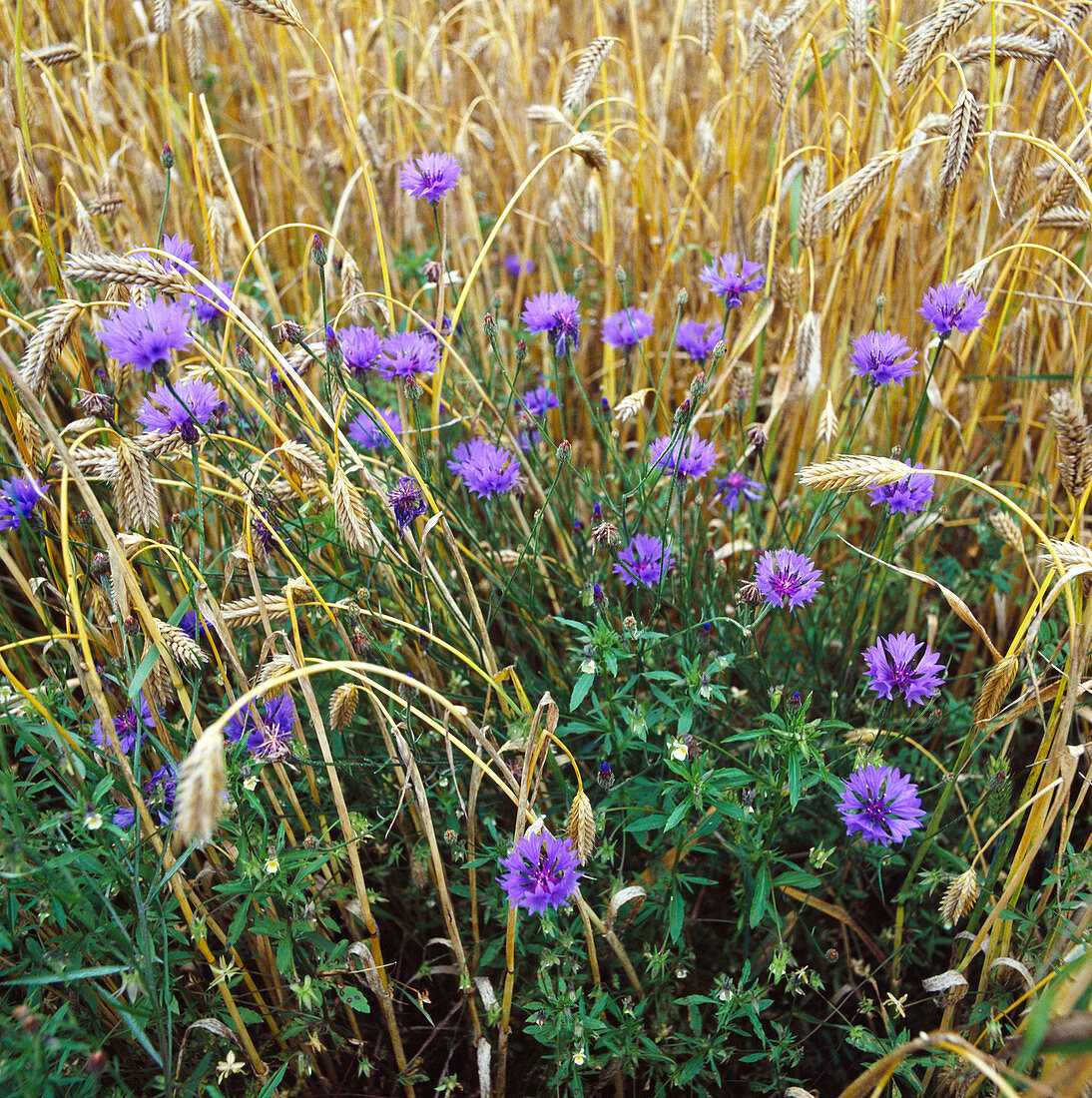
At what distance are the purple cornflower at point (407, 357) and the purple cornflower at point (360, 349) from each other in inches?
0.7

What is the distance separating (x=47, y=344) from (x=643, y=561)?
124cm

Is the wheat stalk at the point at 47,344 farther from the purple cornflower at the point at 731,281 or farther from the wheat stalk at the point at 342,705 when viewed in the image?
the purple cornflower at the point at 731,281

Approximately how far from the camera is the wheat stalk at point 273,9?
69.4 inches

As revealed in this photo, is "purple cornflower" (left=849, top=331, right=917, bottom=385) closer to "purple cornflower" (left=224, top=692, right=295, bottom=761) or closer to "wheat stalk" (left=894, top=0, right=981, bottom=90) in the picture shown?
"wheat stalk" (left=894, top=0, right=981, bottom=90)

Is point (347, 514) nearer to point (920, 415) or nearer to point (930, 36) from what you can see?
point (920, 415)

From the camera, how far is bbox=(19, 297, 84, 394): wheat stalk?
1.43 metres

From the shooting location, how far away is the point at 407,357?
1.94 meters

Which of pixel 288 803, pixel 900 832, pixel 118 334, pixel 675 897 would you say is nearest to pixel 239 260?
A: pixel 118 334

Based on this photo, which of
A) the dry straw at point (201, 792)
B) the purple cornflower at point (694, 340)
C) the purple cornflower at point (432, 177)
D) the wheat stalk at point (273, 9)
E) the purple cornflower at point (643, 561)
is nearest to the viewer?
the dry straw at point (201, 792)

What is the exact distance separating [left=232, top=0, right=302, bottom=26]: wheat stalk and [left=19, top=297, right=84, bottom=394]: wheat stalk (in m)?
0.81

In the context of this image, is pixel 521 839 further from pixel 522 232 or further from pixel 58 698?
pixel 522 232

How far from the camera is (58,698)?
5.58ft

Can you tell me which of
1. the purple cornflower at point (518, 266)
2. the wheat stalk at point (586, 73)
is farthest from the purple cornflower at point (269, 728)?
the purple cornflower at point (518, 266)

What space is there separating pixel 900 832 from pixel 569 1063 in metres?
0.74
